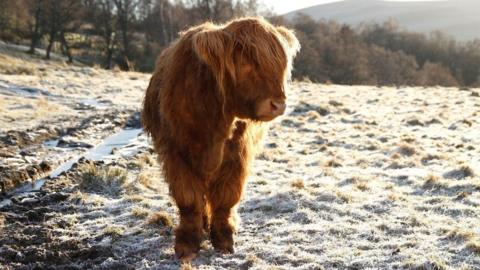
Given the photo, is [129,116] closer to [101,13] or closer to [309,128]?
[309,128]

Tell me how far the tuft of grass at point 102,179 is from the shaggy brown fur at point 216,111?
5.94 feet

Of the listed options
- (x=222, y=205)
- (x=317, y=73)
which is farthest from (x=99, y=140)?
(x=317, y=73)

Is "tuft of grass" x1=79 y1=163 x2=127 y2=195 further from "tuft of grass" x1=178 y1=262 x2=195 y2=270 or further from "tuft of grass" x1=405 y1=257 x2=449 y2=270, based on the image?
"tuft of grass" x1=405 y1=257 x2=449 y2=270

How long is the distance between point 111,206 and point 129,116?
235 inches

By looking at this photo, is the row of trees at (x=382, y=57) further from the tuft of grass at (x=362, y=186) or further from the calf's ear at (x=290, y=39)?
the calf's ear at (x=290, y=39)

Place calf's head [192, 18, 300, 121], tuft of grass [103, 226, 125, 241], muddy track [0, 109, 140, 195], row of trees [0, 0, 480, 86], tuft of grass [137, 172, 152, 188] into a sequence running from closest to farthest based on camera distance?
calf's head [192, 18, 300, 121] < tuft of grass [103, 226, 125, 241] < tuft of grass [137, 172, 152, 188] < muddy track [0, 109, 140, 195] < row of trees [0, 0, 480, 86]

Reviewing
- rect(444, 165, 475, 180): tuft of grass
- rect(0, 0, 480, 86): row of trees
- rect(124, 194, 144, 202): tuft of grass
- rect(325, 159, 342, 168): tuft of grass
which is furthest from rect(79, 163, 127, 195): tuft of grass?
rect(0, 0, 480, 86): row of trees

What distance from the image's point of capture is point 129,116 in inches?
441

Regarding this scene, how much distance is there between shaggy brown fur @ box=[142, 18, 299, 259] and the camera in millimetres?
3322

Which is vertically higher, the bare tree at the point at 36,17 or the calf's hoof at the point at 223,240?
the bare tree at the point at 36,17

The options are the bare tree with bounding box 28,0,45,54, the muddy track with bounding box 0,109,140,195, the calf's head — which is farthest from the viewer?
the bare tree with bounding box 28,0,45,54

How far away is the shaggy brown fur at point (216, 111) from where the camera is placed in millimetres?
3322

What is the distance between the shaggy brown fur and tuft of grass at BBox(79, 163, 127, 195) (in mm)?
1812

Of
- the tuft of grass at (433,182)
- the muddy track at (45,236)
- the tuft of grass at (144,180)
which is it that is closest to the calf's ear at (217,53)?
the muddy track at (45,236)
